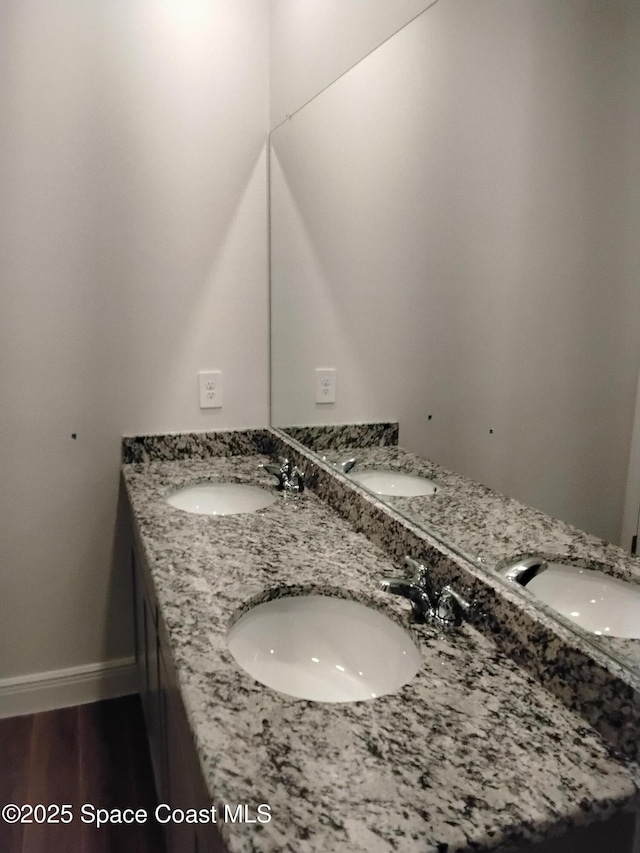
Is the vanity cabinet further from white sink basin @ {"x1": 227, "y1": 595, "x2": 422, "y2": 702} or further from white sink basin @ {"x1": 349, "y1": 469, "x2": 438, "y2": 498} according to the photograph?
white sink basin @ {"x1": 349, "y1": 469, "x2": 438, "y2": 498}

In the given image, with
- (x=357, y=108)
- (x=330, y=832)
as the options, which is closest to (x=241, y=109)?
(x=357, y=108)

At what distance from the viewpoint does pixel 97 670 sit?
7.72ft

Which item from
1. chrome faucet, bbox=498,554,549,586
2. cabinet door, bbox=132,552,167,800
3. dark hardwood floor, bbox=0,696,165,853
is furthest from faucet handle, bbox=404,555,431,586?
dark hardwood floor, bbox=0,696,165,853

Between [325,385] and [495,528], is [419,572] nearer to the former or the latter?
[495,528]

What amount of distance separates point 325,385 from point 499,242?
1.04 m

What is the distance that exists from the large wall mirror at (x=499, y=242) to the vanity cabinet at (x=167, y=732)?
0.63 meters

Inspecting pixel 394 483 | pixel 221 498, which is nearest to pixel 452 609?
pixel 394 483

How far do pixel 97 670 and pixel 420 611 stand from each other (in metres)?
1.60

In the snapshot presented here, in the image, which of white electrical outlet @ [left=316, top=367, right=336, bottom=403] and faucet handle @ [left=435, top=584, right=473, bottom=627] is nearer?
faucet handle @ [left=435, top=584, right=473, bottom=627]

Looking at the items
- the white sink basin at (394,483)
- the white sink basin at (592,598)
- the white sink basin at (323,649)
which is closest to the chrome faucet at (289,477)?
the white sink basin at (394,483)

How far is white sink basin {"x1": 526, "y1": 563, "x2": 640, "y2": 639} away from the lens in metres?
Answer: 0.91

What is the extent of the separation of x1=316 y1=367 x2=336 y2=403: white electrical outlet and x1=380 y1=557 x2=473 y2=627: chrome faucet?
2.91ft

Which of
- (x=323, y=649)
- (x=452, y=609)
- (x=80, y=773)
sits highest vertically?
(x=452, y=609)

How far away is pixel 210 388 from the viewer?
7.64 ft
